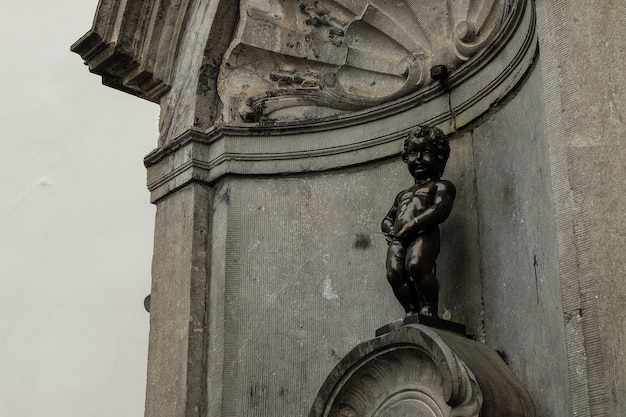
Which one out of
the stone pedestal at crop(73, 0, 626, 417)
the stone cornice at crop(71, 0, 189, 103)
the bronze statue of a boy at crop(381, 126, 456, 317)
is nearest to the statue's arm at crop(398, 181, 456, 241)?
the bronze statue of a boy at crop(381, 126, 456, 317)

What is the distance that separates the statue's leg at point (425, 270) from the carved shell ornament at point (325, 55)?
114 cm

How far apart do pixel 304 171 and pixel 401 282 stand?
1.28 metres

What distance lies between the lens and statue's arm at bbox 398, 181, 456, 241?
5.07 metres

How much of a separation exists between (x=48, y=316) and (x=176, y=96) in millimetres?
3484

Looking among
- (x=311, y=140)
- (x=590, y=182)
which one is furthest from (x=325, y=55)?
(x=590, y=182)

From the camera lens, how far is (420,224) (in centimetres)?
507

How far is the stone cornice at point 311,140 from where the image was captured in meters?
5.73

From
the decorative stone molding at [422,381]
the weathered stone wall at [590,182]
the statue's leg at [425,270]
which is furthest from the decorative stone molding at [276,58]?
the weathered stone wall at [590,182]

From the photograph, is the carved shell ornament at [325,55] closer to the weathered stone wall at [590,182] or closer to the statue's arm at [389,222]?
the statue's arm at [389,222]

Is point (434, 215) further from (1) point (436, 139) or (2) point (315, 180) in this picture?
(2) point (315, 180)

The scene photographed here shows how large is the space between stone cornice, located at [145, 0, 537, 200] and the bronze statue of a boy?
45cm

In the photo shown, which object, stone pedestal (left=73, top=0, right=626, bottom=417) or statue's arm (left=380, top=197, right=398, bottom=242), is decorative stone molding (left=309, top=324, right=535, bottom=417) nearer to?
stone pedestal (left=73, top=0, right=626, bottom=417)

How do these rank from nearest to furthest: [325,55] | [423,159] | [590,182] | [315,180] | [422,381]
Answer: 1. [590,182]
2. [422,381]
3. [423,159]
4. [315,180]
5. [325,55]

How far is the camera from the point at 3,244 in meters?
9.62
